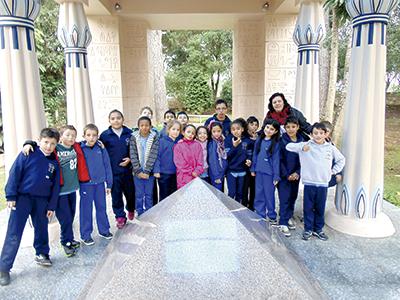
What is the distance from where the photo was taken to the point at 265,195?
367 cm

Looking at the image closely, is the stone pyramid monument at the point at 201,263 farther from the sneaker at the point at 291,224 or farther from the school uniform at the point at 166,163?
the sneaker at the point at 291,224

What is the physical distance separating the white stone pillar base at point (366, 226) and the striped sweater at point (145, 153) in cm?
215

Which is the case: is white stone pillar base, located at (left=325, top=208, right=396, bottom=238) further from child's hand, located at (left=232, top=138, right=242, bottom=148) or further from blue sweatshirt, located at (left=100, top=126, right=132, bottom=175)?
blue sweatshirt, located at (left=100, top=126, right=132, bottom=175)

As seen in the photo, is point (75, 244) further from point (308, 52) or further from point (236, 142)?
point (308, 52)

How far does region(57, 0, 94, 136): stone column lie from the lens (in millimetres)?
4691

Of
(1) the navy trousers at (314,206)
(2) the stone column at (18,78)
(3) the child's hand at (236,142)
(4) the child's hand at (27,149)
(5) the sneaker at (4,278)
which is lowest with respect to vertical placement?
(5) the sneaker at (4,278)

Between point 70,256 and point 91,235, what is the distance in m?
0.48

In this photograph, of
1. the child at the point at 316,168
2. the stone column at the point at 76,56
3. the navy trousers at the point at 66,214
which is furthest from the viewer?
the stone column at the point at 76,56

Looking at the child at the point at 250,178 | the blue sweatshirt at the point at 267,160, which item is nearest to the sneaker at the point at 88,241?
the child at the point at 250,178

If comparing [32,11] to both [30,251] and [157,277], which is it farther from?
[157,277]

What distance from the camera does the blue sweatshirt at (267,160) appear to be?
3.46 metres

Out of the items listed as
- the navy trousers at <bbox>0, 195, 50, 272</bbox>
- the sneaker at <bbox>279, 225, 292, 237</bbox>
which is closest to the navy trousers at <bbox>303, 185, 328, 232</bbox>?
the sneaker at <bbox>279, 225, 292, 237</bbox>

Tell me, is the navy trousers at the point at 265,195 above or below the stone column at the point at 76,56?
below

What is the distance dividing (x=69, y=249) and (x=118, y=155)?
3.36ft
